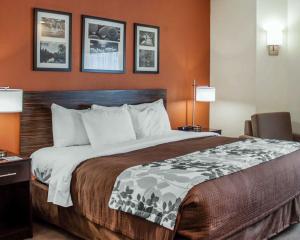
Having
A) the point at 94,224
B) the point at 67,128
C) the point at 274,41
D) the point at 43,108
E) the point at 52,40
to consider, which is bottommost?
the point at 94,224

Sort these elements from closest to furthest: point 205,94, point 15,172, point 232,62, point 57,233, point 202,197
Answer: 1. point 202,197
2. point 15,172
3. point 57,233
4. point 205,94
5. point 232,62

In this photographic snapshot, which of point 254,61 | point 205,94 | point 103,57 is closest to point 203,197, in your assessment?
point 103,57

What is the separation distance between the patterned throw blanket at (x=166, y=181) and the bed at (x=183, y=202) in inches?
2.1

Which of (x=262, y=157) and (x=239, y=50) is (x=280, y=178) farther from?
(x=239, y=50)

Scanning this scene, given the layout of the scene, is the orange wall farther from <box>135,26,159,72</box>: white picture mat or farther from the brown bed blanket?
the brown bed blanket

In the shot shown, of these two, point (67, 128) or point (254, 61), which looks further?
point (254, 61)

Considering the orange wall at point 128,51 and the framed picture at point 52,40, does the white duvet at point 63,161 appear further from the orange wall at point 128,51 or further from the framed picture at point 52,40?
the framed picture at point 52,40

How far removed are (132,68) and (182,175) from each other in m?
2.45

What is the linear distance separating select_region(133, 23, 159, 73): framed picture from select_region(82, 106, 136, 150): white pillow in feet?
3.40

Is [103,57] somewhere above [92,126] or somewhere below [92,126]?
above

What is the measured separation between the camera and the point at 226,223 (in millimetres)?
2363

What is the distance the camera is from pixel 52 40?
3.81 meters

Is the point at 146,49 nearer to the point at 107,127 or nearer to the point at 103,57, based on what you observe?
the point at 103,57

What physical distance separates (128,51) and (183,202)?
2724 mm
